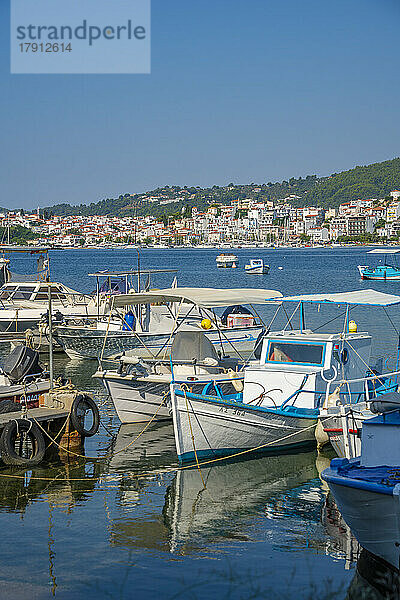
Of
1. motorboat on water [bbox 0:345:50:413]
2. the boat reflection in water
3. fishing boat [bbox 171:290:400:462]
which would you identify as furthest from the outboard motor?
the boat reflection in water

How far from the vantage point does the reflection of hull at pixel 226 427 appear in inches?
535

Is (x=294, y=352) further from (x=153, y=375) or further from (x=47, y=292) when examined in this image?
(x=47, y=292)

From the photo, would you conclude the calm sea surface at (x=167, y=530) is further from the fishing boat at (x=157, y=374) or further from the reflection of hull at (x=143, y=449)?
the fishing boat at (x=157, y=374)

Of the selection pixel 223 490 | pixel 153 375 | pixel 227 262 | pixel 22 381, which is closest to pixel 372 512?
pixel 223 490

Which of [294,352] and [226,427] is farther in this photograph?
[294,352]

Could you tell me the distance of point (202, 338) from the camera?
56.2 ft

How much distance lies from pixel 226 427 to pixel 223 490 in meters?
1.50

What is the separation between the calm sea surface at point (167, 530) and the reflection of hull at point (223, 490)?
0.7 inches

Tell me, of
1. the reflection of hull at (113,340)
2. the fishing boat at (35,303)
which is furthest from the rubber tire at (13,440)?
the fishing boat at (35,303)

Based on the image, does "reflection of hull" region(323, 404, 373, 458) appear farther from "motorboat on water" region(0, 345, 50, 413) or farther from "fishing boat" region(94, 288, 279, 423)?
"motorboat on water" region(0, 345, 50, 413)

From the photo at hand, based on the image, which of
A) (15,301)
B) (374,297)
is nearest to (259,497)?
(374,297)

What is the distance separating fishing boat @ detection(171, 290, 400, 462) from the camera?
44.9ft

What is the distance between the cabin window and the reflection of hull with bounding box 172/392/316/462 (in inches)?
53.9

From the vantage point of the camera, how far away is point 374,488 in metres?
8.38
